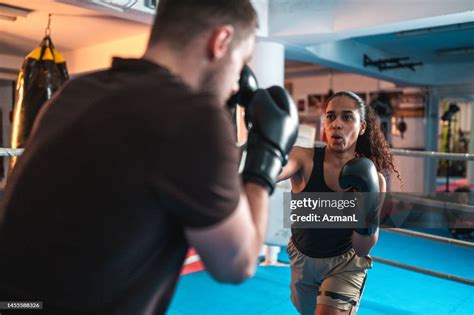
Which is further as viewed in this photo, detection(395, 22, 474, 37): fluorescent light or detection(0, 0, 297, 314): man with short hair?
detection(395, 22, 474, 37): fluorescent light

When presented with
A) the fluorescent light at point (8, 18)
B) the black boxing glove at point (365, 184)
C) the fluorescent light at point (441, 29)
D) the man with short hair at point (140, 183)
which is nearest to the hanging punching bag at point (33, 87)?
the fluorescent light at point (8, 18)

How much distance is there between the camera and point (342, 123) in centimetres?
188

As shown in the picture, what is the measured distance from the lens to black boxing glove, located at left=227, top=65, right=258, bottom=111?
A: 1095 millimetres

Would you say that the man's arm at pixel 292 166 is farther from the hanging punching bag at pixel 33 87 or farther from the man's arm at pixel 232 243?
the hanging punching bag at pixel 33 87

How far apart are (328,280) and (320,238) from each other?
0.18 m

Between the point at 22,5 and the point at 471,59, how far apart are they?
21.2 ft

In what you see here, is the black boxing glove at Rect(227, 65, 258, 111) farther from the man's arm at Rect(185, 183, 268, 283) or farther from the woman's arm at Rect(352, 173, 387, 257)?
the woman's arm at Rect(352, 173, 387, 257)

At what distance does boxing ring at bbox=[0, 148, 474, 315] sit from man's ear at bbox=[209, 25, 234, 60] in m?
2.22

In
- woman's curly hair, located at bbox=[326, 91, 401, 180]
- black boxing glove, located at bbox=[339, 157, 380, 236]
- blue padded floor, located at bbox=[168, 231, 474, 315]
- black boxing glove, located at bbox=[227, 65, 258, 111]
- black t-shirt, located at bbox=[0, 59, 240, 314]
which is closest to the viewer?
black t-shirt, located at bbox=[0, 59, 240, 314]

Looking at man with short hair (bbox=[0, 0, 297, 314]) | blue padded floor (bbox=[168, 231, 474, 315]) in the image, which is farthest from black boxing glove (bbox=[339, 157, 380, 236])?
blue padded floor (bbox=[168, 231, 474, 315])

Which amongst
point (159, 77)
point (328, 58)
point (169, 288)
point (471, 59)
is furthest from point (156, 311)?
point (471, 59)

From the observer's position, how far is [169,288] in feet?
2.56

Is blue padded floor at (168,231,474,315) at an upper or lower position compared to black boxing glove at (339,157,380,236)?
lower

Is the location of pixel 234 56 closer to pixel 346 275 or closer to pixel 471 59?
pixel 346 275
